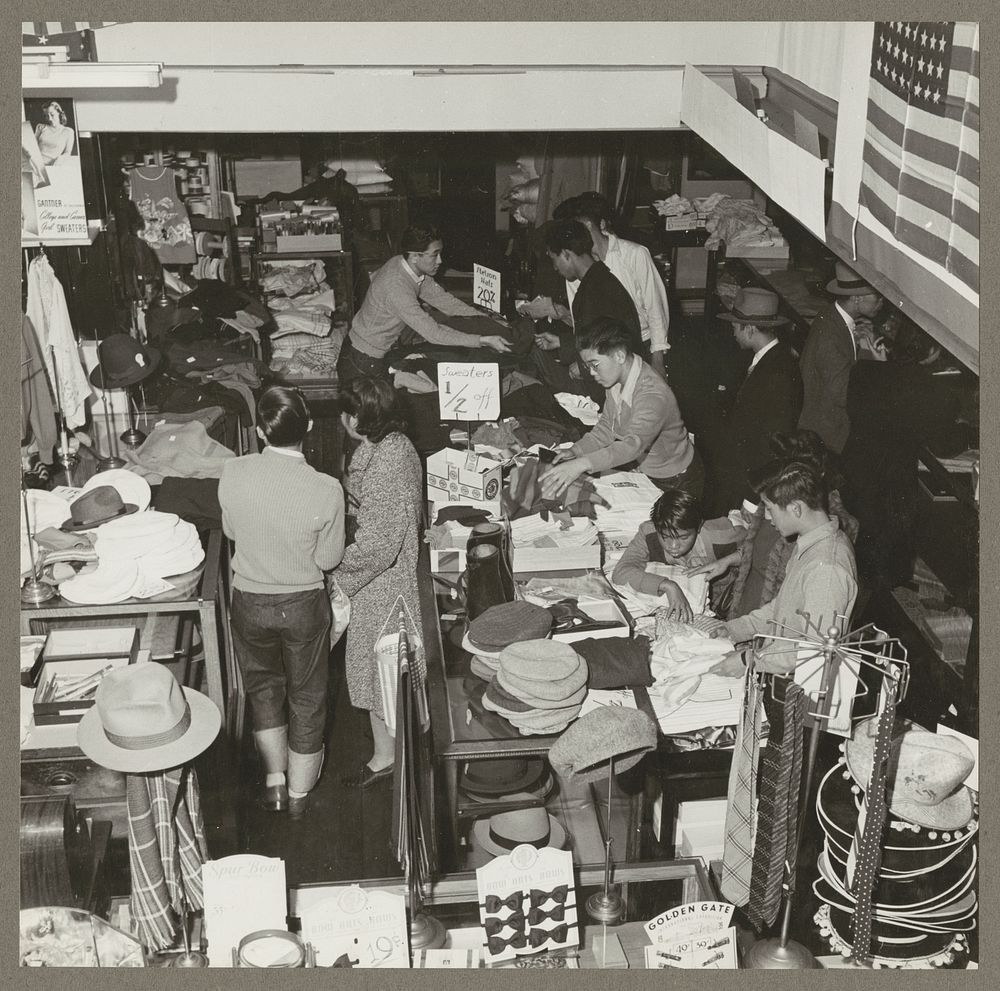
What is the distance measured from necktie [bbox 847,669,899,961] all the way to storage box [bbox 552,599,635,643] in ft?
3.78

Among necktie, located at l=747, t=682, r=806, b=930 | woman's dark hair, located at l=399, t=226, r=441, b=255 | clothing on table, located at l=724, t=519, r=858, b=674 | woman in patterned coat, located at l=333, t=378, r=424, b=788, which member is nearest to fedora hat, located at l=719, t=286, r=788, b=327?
woman's dark hair, located at l=399, t=226, r=441, b=255

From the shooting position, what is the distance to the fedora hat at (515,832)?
14.4 feet

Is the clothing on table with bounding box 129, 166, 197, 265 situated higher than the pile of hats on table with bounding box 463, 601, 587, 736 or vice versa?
the clothing on table with bounding box 129, 166, 197, 265

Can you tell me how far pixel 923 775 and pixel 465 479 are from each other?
248cm

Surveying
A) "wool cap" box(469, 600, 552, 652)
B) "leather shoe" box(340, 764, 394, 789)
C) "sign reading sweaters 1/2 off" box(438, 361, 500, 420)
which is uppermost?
"sign reading sweaters 1/2 off" box(438, 361, 500, 420)

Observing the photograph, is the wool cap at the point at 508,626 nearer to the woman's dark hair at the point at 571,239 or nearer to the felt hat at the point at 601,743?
the felt hat at the point at 601,743

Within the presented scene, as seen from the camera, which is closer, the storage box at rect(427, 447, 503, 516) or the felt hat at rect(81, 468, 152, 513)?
the felt hat at rect(81, 468, 152, 513)

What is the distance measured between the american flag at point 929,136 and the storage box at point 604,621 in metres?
1.73

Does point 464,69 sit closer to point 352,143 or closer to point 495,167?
point 352,143

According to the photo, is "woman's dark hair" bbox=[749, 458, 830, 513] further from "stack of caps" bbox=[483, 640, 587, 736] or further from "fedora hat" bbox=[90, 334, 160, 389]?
"fedora hat" bbox=[90, 334, 160, 389]

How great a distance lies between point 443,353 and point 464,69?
176cm

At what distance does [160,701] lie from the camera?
3.67 metres

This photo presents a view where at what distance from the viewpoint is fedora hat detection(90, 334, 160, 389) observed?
4535mm

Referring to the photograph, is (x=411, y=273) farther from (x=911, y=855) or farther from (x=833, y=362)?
(x=911, y=855)
